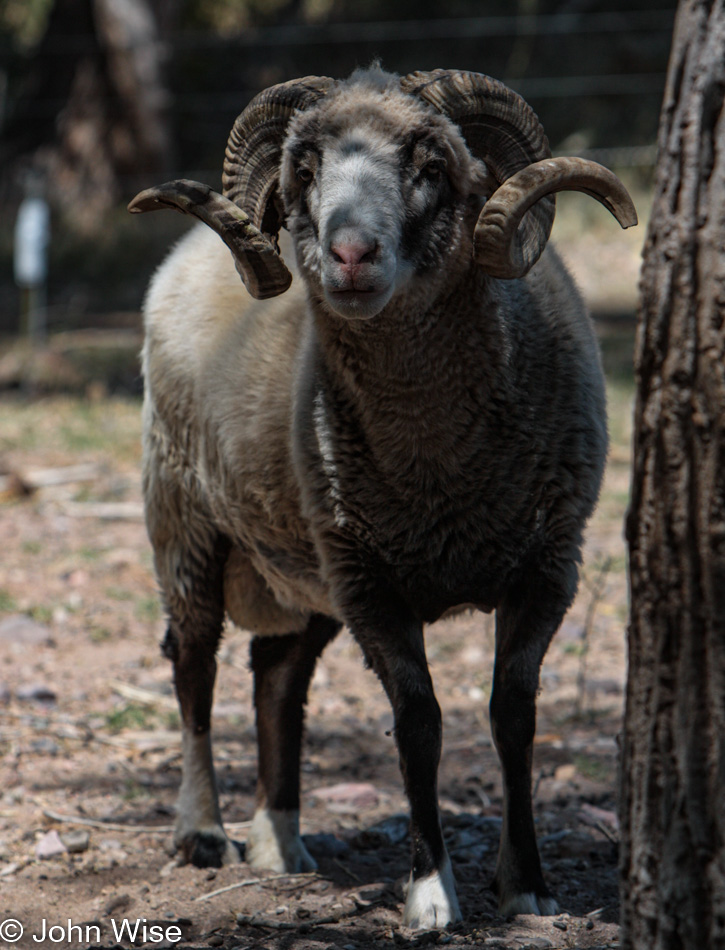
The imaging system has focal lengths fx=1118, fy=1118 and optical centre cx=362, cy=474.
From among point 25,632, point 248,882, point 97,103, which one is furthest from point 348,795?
point 97,103

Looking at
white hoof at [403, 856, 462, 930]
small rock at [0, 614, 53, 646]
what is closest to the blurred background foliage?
small rock at [0, 614, 53, 646]

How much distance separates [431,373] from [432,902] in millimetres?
1481

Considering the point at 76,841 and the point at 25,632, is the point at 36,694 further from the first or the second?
the point at 76,841

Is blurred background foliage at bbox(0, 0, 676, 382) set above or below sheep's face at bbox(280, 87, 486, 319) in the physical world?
above

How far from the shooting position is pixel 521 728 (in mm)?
3135

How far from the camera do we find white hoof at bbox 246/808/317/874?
150 inches

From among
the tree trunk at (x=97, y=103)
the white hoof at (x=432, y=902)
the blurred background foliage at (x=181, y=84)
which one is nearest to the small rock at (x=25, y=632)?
the white hoof at (x=432, y=902)

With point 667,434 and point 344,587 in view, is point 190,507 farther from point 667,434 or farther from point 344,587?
point 667,434

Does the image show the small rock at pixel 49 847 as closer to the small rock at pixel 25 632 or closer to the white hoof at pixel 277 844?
the white hoof at pixel 277 844

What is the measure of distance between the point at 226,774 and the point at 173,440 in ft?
4.61

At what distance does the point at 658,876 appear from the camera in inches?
76.5

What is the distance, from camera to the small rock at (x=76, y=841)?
3682 millimetres

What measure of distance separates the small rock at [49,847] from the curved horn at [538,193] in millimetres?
2356

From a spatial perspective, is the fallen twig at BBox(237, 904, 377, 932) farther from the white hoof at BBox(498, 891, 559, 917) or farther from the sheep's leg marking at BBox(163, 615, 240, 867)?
the sheep's leg marking at BBox(163, 615, 240, 867)
